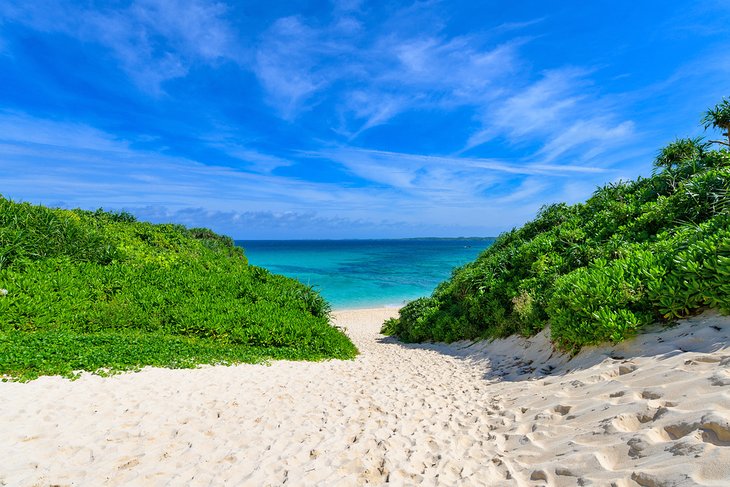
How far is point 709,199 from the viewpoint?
332 inches

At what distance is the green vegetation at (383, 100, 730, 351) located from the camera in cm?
544

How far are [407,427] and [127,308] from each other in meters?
9.94

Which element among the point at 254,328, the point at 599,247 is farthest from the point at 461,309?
the point at 254,328

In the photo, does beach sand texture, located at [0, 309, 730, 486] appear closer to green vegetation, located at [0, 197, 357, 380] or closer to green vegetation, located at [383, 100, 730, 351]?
green vegetation, located at [383, 100, 730, 351]

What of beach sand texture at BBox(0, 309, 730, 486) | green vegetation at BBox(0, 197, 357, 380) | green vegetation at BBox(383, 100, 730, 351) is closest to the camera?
beach sand texture at BBox(0, 309, 730, 486)

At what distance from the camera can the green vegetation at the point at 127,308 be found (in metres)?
8.09

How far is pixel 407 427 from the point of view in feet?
16.3

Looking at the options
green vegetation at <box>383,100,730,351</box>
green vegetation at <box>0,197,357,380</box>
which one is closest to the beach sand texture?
green vegetation at <box>383,100,730,351</box>

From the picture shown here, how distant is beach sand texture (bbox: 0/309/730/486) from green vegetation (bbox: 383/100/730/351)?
50 centimetres

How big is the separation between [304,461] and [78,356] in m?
6.23

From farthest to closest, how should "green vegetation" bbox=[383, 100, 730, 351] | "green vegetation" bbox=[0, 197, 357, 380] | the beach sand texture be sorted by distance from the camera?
1. "green vegetation" bbox=[0, 197, 357, 380]
2. "green vegetation" bbox=[383, 100, 730, 351]
3. the beach sand texture

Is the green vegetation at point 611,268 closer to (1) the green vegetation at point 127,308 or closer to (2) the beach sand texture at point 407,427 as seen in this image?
(2) the beach sand texture at point 407,427

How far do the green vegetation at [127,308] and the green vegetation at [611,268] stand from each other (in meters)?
4.83

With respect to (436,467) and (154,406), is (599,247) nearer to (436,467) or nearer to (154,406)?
(436,467)
